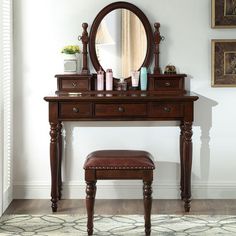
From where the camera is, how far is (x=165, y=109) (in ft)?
14.8

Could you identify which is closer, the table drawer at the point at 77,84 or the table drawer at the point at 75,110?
the table drawer at the point at 75,110

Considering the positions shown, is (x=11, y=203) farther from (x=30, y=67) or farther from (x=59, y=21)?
(x=59, y=21)

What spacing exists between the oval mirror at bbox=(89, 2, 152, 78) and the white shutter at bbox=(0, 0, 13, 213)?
0.60 m

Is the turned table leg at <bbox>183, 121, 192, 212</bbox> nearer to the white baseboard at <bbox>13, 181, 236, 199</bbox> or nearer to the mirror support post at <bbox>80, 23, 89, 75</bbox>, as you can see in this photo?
the white baseboard at <bbox>13, 181, 236, 199</bbox>

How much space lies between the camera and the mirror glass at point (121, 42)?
16.1ft

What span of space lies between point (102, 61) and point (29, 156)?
90 cm

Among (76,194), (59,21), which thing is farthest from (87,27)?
(76,194)

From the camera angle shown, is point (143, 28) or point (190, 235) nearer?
point (190, 235)

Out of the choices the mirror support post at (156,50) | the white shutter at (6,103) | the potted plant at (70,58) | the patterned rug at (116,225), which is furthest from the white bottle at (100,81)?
the patterned rug at (116,225)

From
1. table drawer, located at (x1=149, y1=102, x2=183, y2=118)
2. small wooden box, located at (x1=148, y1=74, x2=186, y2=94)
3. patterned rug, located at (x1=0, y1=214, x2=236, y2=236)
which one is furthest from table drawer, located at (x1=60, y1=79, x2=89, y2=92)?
patterned rug, located at (x1=0, y1=214, x2=236, y2=236)

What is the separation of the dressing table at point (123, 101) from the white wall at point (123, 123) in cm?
10

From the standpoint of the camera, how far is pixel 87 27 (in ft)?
16.0

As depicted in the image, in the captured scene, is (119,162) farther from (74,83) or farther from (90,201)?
(74,83)

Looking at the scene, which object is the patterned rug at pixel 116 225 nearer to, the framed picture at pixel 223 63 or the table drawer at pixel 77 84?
the table drawer at pixel 77 84
